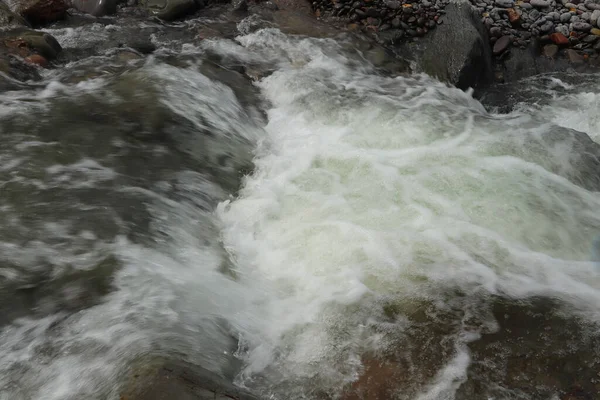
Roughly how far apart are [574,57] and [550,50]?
1.38ft

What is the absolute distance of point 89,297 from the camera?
132 inches

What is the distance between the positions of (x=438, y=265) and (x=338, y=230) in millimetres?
933

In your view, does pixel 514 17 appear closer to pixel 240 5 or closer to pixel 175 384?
pixel 240 5

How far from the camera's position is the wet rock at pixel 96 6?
8.89m

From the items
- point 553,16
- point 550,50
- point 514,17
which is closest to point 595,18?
point 553,16

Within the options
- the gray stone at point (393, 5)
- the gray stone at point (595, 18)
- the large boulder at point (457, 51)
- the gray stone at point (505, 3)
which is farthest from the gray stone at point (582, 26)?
the gray stone at point (393, 5)

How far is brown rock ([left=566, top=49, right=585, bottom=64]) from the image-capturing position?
347 inches

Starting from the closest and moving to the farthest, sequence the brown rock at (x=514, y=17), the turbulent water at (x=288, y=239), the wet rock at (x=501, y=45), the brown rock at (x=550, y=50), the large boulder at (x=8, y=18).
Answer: the turbulent water at (x=288, y=239)
the large boulder at (x=8, y=18)
the wet rock at (x=501, y=45)
the brown rock at (x=550, y=50)
the brown rock at (x=514, y=17)

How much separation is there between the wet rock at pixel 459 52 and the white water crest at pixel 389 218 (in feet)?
3.13

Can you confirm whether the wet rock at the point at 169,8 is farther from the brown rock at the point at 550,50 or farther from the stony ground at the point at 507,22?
A: the brown rock at the point at 550,50

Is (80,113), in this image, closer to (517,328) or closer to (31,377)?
(31,377)

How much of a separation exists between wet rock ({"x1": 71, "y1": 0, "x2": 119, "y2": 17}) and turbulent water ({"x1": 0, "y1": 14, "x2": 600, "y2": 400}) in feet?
8.26

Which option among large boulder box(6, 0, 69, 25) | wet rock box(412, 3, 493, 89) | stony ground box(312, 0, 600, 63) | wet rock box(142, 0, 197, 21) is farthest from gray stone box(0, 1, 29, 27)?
A: wet rock box(412, 3, 493, 89)

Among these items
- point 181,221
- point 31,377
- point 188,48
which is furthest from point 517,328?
point 188,48
